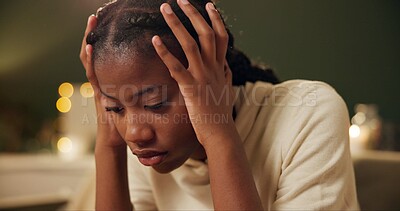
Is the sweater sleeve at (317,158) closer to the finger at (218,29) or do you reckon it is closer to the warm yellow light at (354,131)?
the finger at (218,29)

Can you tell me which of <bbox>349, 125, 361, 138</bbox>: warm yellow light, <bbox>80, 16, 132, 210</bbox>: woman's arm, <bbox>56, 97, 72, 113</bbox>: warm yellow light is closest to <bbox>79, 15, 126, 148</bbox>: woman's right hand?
<bbox>80, 16, 132, 210</bbox>: woman's arm

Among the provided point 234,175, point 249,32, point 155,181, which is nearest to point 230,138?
point 234,175

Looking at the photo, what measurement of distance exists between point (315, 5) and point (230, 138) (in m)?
0.19

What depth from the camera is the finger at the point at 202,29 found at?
1.83ft

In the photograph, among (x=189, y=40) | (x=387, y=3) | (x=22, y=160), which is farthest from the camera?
(x=22, y=160)

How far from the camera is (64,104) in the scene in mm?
2143

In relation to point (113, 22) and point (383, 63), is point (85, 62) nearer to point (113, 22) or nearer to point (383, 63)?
point (113, 22)

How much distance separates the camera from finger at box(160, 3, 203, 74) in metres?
0.55

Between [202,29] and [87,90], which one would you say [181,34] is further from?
[87,90]

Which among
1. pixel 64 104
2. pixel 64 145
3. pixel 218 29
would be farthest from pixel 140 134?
pixel 64 145

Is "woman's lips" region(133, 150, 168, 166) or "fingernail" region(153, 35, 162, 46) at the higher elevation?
"fingernail" region(153, 35, 162, 46)

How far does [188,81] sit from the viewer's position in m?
0.56

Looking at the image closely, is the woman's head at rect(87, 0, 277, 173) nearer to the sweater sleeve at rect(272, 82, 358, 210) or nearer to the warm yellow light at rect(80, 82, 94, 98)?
the sweater sleeve at rect(272, 82, 358, 210)

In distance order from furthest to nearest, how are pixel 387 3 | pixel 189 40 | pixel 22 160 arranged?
pixel 22 160
pixel 387 3
pixel 189 40
